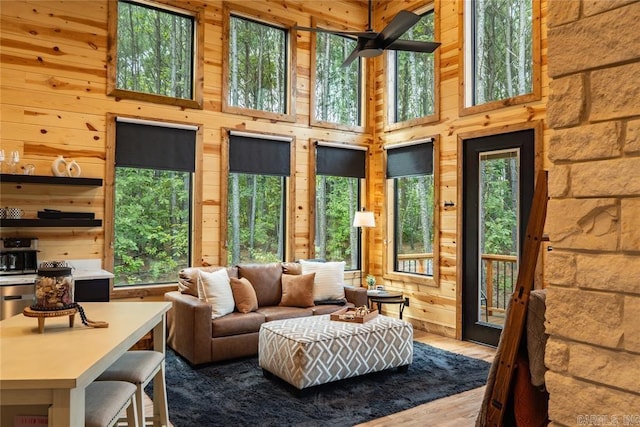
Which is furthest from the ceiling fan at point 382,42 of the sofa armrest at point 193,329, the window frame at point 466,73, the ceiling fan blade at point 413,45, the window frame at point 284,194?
the sofa armrest at point 193,329

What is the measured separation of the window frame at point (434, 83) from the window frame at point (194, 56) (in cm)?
261

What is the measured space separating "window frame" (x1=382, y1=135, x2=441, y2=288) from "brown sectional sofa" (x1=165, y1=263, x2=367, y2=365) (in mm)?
1261

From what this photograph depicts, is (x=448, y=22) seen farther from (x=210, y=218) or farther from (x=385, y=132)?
(x=210, y=218)

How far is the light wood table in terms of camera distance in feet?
4.81

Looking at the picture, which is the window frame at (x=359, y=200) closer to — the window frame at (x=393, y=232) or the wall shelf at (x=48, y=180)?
the window frame at (x=393, y=232)

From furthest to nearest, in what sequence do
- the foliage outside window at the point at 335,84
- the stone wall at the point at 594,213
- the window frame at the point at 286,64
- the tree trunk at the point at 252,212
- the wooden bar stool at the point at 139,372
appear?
the foliage outside window at the point at 335,84
the tree trunk at the point at 252,212
the window frame at the point at 286,64
the wooden bar stool at the point at 139,372
the stone wall at the point at 594,213

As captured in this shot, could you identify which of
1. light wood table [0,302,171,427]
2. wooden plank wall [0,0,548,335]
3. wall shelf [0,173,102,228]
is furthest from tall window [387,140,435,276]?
light wood table [0,302,171,427]

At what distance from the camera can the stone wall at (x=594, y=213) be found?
906 millimetres

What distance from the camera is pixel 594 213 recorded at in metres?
0.96

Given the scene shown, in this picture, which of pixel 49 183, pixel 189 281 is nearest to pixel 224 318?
pixel 189 281

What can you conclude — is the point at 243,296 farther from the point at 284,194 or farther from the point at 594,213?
the point at 594,213

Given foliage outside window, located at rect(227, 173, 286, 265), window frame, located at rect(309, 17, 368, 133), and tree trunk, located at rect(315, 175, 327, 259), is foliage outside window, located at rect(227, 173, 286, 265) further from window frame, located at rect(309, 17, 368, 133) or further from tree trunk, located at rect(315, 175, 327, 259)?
window frame, located at rect(309, 17, 368, 133)

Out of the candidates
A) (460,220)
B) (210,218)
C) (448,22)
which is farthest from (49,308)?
(448,22)

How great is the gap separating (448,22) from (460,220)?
2.43 metres
